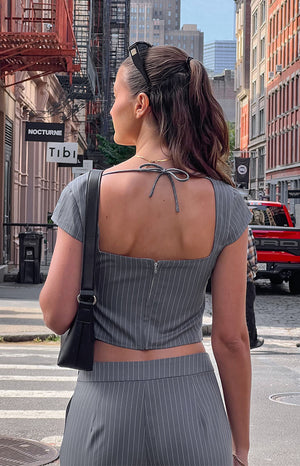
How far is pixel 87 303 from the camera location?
7.25ft

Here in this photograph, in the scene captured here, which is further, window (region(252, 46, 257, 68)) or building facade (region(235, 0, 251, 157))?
building facade (region(235, 0, 251, 157))

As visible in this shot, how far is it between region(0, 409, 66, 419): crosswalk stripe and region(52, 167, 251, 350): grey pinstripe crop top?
493cm

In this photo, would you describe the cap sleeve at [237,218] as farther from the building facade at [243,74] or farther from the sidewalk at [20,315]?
the building facade at [243,74]

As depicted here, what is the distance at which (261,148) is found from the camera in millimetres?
85188

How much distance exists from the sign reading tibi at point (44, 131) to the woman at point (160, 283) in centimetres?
2188

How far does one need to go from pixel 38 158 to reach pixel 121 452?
28022 mm

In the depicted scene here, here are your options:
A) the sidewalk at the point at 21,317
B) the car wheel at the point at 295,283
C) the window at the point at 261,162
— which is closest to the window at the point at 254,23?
the window at the point at 261,162

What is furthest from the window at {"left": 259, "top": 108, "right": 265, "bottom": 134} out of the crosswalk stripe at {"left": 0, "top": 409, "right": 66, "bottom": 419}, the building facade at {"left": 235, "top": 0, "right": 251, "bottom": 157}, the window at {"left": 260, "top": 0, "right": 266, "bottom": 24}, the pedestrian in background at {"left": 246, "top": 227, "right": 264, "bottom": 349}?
the crosswalk stripe at {"left": 0, "top": 409, "right": 66, "bottom": 419}

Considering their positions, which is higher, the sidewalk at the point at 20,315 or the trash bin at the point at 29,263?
the trash bin at the point at 29,263

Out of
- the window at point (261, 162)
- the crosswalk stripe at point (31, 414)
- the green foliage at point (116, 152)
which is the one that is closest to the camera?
the crosswalk stripe at point (31, 414)

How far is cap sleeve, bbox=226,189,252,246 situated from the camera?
236 cm

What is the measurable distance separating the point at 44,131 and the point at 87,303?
2229 cm

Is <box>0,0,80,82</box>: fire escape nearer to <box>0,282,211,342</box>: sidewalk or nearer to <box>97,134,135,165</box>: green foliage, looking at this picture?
<box>0,282,211,342</box>: sidewalk

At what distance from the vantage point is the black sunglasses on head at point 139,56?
235 centimetres
